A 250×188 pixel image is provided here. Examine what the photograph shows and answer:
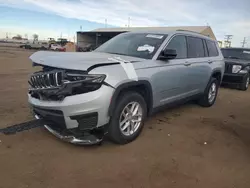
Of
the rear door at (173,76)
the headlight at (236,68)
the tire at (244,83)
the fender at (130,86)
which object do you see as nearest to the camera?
the fender at (130,86)

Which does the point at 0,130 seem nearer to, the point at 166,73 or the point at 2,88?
the point at 166,73

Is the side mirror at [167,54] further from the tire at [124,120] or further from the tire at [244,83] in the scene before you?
the tire at [244,83]

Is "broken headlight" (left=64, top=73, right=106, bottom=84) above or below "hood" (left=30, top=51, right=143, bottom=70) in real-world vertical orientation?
below

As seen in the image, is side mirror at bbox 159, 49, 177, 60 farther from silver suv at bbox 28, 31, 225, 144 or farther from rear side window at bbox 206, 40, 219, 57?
rear side window at bbox 206, 40, 219, 57

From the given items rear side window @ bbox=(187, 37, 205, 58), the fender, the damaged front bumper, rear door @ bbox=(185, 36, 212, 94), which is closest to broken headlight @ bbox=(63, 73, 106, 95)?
the fender

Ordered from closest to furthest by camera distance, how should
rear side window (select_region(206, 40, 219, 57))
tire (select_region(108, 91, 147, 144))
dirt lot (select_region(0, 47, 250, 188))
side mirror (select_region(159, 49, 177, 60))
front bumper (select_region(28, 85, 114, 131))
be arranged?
1. dirt lot (select_region(0, 47, 250, 188))
2. front bumper (select_region(28, 85, 114, 131))
3. tire (select_region(108, 91, 147, 144))
4. side mirror (select_region(159, 49, 177, 60))
5. rear side window (select_region(206, 40, 219, 57))

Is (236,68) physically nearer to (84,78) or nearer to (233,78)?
(233,78)

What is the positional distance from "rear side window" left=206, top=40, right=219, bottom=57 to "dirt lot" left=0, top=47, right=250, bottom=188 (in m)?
2.22

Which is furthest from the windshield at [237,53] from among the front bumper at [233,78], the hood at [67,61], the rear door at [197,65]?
the hood at [67,61]

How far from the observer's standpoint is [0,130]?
421 centimetres

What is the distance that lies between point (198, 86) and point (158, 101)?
1.84 metres

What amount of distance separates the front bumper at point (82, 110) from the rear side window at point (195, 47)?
2.80 m

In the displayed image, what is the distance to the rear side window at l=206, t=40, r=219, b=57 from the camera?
647cm

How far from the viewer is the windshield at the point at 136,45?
4422 mm
